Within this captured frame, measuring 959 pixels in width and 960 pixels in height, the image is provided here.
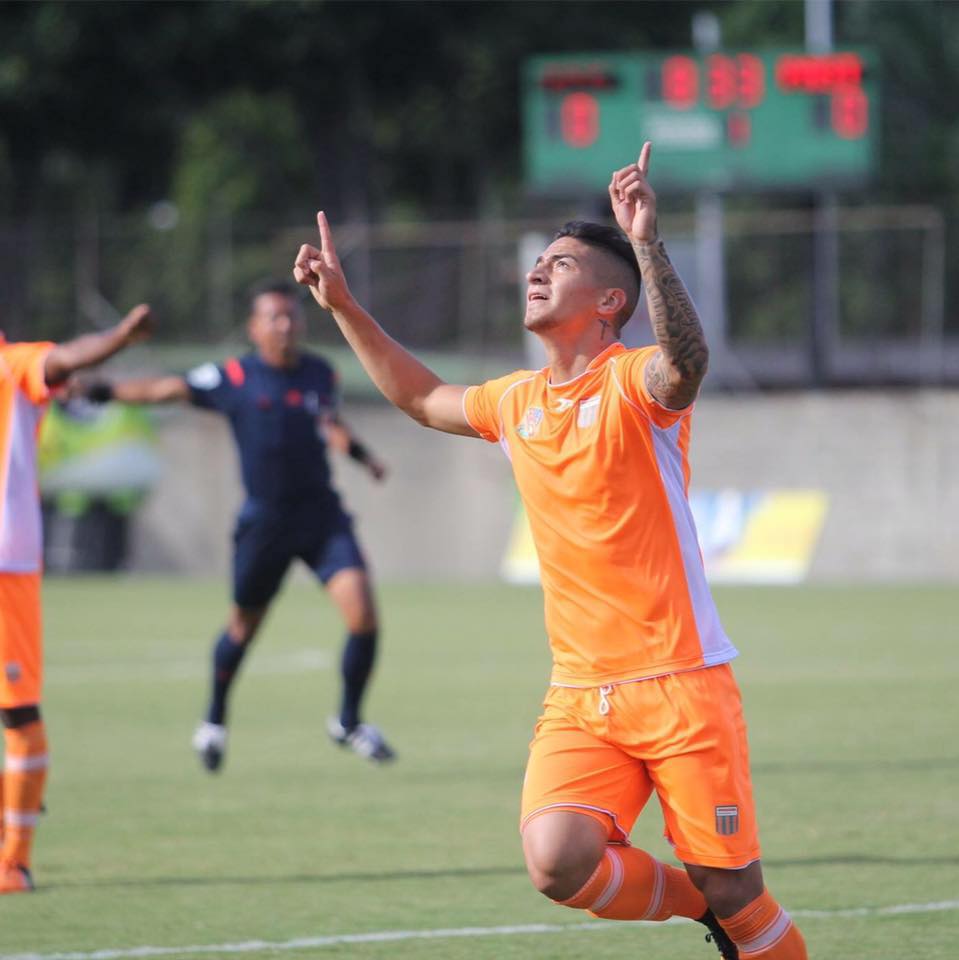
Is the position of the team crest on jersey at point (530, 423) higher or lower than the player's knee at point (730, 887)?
higher

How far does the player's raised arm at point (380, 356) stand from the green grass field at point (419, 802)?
1.79 metres

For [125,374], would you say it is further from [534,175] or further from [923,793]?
[923,793]

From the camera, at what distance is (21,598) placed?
7652 millimetres

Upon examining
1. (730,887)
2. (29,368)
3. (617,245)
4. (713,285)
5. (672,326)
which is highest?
(713,285)

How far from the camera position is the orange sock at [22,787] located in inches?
297

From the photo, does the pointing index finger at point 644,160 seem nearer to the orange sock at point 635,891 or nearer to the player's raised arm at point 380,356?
the player's raised arm at point 380,356

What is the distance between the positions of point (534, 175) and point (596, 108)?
1.12 meters

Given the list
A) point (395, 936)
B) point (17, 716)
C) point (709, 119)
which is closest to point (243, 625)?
point (17, 716)

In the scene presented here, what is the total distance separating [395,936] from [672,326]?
8.56 feet

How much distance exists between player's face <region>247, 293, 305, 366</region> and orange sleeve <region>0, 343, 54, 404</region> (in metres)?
3.03

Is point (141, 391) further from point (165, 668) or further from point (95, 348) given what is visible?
point (165, 668)

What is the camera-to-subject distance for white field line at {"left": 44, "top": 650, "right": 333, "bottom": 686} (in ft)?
48.2

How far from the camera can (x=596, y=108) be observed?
23.8 m

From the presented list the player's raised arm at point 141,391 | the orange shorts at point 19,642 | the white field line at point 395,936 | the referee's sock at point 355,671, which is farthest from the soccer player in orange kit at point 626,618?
the referee's sock at point 355,671
